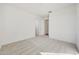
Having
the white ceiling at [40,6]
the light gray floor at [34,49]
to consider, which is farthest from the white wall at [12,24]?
the white ceiling at [40,6]

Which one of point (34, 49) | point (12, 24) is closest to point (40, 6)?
point (12, 24)

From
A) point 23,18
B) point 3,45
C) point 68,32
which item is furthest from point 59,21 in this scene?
point 3,45

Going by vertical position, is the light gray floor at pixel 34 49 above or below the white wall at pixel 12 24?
below

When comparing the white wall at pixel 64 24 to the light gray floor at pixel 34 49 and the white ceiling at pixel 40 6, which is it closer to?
the white ceiling at pixel 40 6

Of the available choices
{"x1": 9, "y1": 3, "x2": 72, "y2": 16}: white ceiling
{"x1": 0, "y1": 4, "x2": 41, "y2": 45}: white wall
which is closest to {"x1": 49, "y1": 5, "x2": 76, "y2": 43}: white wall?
{"x1": 9, "y1": 3, "x2": 72, "y2": 16}: white ceiling

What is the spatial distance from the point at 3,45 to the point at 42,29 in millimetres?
4742

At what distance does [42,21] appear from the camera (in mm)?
7367

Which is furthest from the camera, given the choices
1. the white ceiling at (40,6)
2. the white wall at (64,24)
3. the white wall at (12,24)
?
the white wall at (64,24)

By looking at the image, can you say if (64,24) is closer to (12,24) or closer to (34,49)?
(34,49)

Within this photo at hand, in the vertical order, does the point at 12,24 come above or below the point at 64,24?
above

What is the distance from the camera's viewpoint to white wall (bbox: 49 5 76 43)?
3631mm

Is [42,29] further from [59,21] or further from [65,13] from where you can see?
[65,13]

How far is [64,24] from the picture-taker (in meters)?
4.09

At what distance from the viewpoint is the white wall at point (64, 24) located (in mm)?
3631
